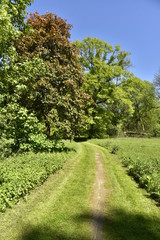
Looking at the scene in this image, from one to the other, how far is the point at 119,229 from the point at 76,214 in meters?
1.35

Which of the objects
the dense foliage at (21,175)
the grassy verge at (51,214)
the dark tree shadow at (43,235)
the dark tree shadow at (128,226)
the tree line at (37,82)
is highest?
the tree line at (37,82)

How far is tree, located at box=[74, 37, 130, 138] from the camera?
2920cm

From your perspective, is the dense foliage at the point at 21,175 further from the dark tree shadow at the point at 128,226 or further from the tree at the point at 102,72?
the tree at the point at 102,72

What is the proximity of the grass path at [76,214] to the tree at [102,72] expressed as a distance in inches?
851

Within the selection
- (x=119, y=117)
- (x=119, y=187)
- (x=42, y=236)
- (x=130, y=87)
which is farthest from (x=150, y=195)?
(x=119, y=117)

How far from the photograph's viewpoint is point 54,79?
41.9ft

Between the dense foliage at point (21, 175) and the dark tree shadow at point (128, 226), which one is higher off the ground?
the dense foliage at point (21, 175)

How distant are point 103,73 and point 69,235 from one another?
27.6 metres

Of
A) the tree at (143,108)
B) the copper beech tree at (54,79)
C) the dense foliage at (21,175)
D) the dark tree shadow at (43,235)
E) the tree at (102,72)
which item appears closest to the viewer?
the dark tree shadow at (43,235)

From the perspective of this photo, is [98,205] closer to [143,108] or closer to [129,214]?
[129,214]

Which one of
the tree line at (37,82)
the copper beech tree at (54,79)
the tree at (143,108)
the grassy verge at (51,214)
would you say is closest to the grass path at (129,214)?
the grassy verge at (51,214)

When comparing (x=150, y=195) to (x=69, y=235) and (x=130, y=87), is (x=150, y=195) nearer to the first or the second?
(x=69, y=235)

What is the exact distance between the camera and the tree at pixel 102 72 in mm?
29203

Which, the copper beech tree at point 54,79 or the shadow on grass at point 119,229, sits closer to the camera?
the shadow on grass at point 119,229
